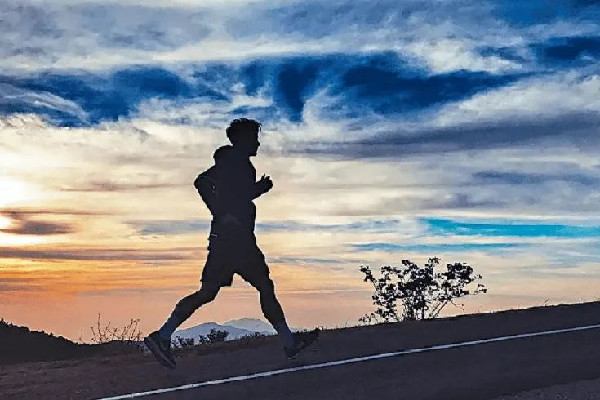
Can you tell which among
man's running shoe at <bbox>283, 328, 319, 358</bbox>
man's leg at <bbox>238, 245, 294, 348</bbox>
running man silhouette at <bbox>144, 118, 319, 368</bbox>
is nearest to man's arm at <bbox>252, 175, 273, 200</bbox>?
running man silhouette at <bbox>144, 118, 319, 368</bbox>

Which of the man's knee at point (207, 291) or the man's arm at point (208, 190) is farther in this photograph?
the man's knee at point (207, 291)

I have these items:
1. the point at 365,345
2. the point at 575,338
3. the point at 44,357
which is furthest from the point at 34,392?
the point at 44,357

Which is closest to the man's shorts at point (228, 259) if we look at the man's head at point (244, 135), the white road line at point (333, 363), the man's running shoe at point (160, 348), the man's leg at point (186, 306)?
the man's leg at point (186, 306)

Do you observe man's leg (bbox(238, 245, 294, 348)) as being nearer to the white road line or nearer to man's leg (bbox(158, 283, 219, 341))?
man's leg (bbox(158, 283, 219, 341))

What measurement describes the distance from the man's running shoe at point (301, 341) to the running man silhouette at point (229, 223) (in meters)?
0.84

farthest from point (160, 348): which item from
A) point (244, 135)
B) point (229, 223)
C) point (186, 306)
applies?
point (244, 135)

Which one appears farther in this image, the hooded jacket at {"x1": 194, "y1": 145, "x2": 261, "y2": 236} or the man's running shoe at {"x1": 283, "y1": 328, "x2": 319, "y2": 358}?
the man's running shoe at {"x1": 283, "y1": 328, "x2": 319, "y2": 358}

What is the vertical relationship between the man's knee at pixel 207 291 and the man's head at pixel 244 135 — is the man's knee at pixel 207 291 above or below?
below

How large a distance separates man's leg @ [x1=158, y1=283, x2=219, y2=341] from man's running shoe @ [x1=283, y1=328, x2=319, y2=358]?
3.62 ft

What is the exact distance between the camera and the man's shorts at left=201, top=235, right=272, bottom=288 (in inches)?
428

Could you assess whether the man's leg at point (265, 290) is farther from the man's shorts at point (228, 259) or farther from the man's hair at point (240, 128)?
the man's hair at point (240, 128)

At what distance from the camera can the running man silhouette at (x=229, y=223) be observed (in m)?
10.8

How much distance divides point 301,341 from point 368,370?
1.15 metres

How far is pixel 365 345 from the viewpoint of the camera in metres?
12.2
